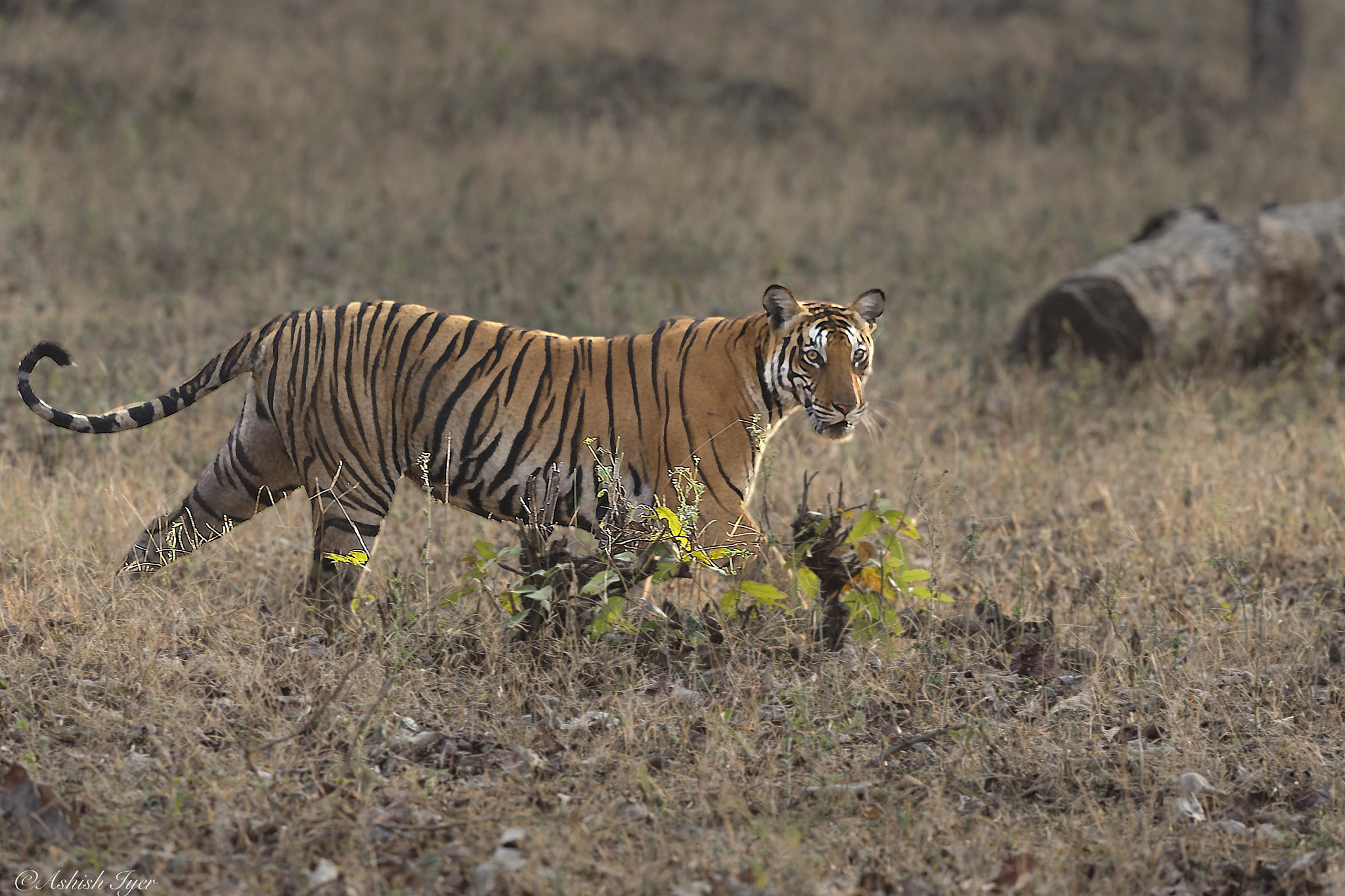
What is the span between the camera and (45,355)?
15.3 ft

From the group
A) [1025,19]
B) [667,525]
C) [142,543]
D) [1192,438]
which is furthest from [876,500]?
[1025,19]

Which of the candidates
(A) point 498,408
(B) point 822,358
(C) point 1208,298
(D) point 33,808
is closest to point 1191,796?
(B) point 822,358

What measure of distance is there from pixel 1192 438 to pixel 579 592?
4.50 meters

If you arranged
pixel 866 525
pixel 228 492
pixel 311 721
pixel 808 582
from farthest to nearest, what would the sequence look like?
pixel 228 492
pixel 808 582
pixel 866 525
pixel 311 721

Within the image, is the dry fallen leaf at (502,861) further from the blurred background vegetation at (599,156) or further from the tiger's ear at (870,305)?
the blurred background vegetation at (599,156)

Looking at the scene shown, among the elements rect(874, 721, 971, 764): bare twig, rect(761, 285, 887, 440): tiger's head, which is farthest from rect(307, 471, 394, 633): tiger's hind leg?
rect(874, 721, 971, 764): bare twig

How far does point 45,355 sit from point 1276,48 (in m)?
15.6

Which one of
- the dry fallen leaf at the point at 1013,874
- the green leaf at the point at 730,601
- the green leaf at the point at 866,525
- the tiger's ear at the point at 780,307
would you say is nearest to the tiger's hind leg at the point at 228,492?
the green leaf at the point at 730,601

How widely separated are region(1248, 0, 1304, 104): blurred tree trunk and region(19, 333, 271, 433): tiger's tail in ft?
47.8

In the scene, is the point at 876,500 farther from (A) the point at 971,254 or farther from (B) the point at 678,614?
(A) the point at 971,254

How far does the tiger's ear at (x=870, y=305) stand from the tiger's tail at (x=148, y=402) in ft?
7.63

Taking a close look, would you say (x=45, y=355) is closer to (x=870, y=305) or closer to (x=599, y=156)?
(x=870, y=305)

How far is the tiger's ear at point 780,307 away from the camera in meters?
4.74

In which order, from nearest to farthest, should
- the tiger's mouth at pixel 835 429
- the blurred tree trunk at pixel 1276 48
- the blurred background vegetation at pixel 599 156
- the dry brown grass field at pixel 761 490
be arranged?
the dry brown grass field at pixel 761 490 < the tiger's mouth at pixel 835 429 < the blurred background vegetation at pixel 599 156 < the blurred tree trunk at pixel 1276 48
